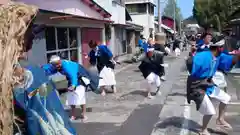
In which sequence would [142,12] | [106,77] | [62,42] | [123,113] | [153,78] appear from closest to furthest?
[123,113] < [153,78] < [106,77] < [62,42] < [142,12]

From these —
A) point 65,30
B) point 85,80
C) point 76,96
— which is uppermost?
point 65,30

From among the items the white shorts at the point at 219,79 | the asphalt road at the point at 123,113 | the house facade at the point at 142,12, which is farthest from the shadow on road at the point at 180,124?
the house facade at the point at 142,12

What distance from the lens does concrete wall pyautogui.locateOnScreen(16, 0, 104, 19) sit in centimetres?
1048

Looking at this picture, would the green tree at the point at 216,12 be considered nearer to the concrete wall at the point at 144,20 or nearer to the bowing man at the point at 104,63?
the concrete wall at the point at 144,20

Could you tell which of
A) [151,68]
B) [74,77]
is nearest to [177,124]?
[74,77]

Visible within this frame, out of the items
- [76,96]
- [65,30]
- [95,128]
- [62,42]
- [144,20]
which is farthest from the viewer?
[144,20]

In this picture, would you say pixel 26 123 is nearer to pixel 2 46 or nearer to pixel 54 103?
pixel 54 103

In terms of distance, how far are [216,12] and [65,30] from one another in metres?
23.8

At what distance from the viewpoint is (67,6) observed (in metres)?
12.3

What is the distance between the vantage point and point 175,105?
293 inches

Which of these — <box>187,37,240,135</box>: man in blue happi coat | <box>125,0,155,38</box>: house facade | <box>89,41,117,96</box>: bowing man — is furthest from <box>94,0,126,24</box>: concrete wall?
<box>187,37,240,135</box>: man in blue happi coat

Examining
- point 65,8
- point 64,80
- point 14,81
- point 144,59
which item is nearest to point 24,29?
point 14,81

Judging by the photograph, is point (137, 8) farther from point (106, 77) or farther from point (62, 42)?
point (106, 77)

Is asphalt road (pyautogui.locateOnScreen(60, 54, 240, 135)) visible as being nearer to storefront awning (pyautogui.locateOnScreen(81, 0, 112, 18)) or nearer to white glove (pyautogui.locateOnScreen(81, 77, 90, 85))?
white glove (pyautogui.locateOnScreen(81, 77, 90, 85))
